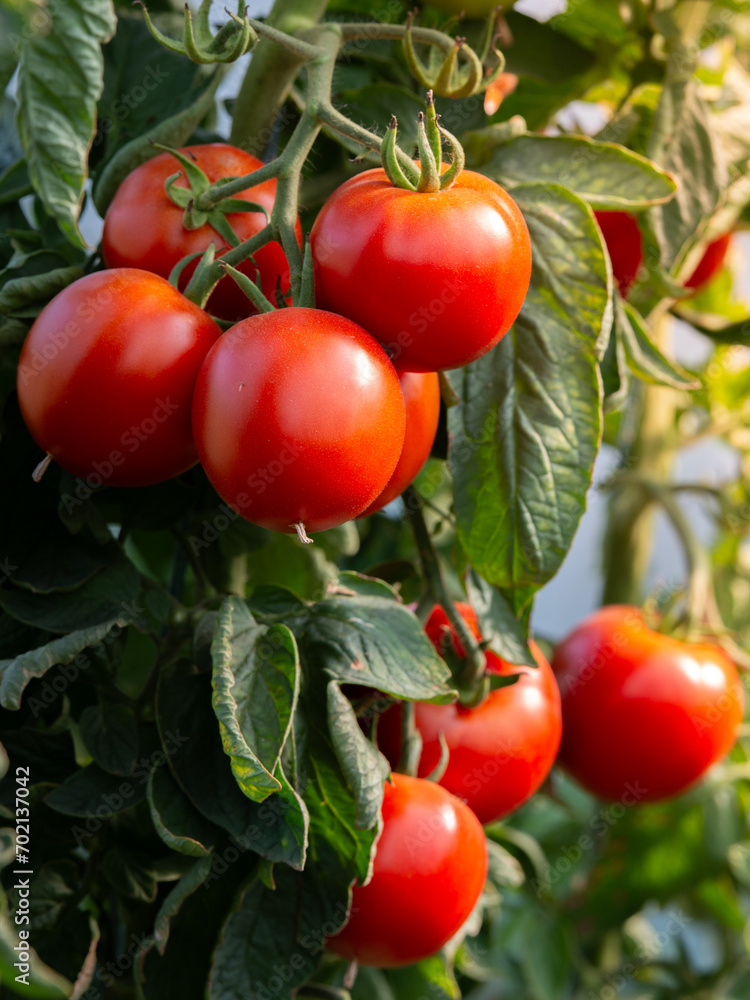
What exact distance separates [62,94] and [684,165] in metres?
0.37

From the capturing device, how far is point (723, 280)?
1001mm

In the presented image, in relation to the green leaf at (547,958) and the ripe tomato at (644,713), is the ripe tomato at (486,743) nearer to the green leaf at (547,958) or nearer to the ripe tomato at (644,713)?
the ripe tomato at (644,713)

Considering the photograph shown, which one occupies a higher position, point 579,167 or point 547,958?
point 579,167

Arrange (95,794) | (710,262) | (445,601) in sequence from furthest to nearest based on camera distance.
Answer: (710,262) → (445,601) → (95,794)

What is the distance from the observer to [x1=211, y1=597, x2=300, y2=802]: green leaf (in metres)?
0.35

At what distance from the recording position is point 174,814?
0.41 meters

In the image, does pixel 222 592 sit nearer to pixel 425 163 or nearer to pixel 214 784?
pixel 214 784

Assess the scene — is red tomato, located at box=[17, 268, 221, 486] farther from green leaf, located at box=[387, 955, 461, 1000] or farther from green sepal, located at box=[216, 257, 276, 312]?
green leaf, located at box=[387, 955, 461, 1000]

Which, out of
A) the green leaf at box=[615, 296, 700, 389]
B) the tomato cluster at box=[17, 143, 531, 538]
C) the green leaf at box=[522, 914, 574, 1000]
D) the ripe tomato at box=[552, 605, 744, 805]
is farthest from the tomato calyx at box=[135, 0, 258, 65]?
the green leaf at box=[522, 914, 574, 1000]

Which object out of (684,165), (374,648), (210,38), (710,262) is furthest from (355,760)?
(710,262)

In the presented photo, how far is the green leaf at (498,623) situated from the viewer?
1.65 ft

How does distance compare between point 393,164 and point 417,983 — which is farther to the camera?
point 417,983

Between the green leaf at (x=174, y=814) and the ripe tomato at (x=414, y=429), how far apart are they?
0.49 ft

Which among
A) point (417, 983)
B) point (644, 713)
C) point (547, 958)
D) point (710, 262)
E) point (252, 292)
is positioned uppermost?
point (252, 292)
